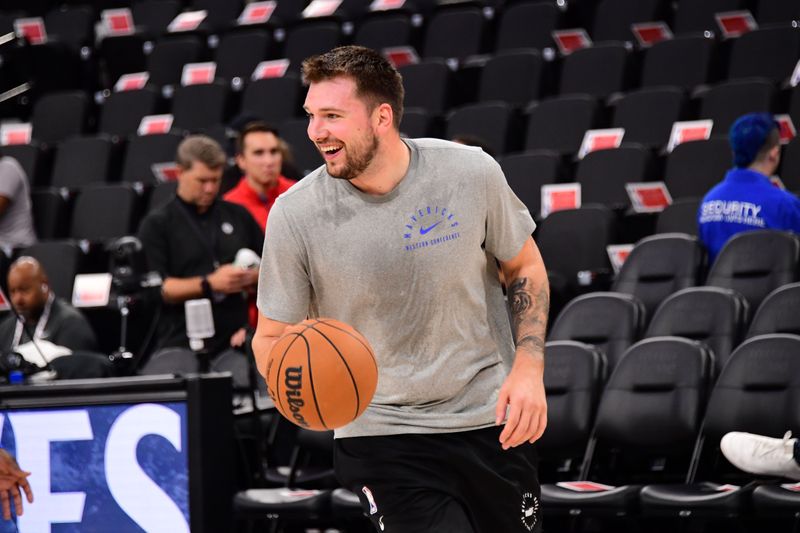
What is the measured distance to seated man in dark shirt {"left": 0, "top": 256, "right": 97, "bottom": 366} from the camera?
7.41m

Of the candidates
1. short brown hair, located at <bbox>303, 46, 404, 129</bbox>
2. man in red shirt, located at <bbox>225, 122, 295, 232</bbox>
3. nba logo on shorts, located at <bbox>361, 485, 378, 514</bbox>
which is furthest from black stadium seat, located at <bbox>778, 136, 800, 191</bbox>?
nba logo on shorts, located at <bbox>361, 485, 378, 514</bbox>

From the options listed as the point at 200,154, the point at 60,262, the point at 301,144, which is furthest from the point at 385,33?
the point at 200,154

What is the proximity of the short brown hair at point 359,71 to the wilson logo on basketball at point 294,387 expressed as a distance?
74cm

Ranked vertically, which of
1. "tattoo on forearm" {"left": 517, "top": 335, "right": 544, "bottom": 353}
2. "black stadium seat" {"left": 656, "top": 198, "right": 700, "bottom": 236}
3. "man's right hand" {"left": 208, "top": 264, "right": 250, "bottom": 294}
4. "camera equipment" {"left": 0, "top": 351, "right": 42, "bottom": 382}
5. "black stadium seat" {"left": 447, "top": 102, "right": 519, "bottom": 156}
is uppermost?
"black stadium seat" {"left": 447, "top": 102, "right": 519, "bottom": 156}

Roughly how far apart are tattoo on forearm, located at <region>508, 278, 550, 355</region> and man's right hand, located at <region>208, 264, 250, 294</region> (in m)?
3.19

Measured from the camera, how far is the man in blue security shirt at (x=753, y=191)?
665 centimetres

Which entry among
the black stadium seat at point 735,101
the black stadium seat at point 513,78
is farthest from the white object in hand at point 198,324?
the black stadium seat at point 513,78

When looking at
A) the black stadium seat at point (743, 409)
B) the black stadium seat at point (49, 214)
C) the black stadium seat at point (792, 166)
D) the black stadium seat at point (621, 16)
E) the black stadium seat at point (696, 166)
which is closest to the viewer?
the black stadium seat at point (743, 409)

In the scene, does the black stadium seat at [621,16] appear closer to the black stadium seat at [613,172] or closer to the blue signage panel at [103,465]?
the black stadium seat at [613,172]

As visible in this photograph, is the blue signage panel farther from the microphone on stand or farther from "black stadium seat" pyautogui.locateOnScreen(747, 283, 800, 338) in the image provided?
"black stadium seat" pyautogui.locateOnScreen(747, 283, 800, 338)

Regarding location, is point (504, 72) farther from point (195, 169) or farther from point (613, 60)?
point (195, 169)

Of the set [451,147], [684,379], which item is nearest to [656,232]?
[684,379]

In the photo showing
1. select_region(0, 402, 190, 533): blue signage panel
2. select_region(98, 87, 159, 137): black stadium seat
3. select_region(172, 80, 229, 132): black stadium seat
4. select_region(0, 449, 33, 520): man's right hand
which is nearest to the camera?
select_region(0, 449, 33, 520): man's right hand

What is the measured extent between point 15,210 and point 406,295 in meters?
6.65
